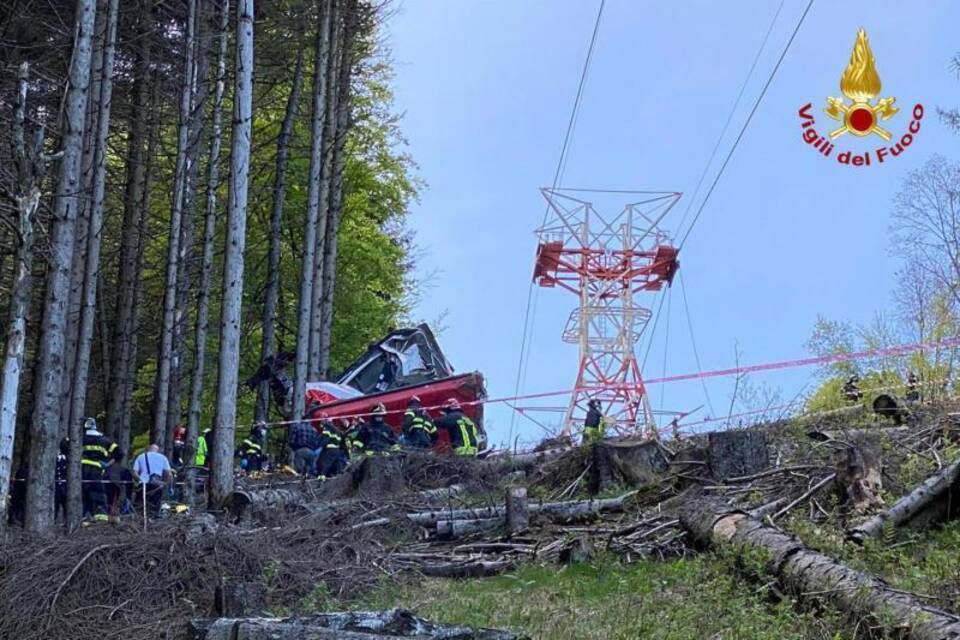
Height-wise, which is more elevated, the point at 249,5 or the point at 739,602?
the point at 249,5

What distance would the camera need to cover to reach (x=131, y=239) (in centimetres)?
2892

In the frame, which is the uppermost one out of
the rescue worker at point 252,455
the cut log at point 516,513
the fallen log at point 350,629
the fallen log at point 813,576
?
the rescue worker at point 252,455

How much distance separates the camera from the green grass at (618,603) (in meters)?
8.60

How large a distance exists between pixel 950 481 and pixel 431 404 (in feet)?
51.1

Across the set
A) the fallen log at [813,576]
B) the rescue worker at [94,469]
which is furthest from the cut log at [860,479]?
the rescue worker at [94,469]

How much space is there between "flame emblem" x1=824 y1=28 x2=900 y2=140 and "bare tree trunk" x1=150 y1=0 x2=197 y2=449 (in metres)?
12.3

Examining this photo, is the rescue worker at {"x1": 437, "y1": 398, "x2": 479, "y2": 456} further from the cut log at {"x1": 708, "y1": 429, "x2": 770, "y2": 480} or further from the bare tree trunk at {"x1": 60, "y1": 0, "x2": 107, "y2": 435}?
the cut log at {"x1": 708, "y1": 429, "x2": 770, "y2": 480}

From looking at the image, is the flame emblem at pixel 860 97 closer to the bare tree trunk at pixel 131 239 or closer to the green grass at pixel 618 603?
the green grass at pixel 618 603

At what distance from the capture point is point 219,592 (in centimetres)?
1007

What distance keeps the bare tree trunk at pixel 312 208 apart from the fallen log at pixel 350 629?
16823mm

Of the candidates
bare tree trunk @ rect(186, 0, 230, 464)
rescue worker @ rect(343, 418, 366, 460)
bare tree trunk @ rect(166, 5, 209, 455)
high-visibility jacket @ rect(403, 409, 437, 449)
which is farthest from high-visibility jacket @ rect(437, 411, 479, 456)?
bare tree trunk @ rect(166, 5, 209, 455)

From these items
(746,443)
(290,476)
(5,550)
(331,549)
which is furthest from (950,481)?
(290,476)

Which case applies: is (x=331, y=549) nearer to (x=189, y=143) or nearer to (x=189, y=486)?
(x=189, y=486)

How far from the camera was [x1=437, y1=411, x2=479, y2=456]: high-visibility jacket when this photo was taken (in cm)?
2072
